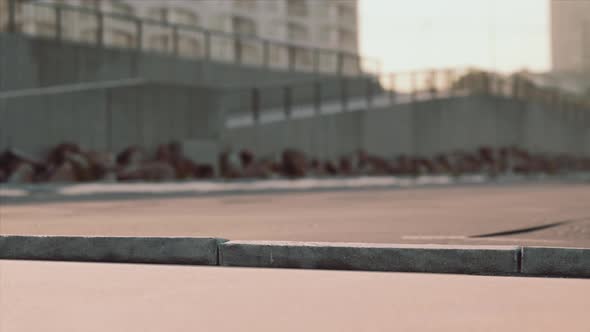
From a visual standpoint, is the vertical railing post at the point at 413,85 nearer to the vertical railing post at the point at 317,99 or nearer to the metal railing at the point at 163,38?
the metal railing at the point at 163,38

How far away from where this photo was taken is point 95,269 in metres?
5.54

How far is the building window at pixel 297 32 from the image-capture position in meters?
63.0

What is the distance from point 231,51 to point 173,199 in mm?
16302

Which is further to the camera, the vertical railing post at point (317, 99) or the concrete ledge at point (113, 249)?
A: the vertical railing post at point (317, 99)

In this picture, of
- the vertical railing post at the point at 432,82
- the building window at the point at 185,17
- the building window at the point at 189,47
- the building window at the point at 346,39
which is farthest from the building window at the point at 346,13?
the building window at the point at 189,47

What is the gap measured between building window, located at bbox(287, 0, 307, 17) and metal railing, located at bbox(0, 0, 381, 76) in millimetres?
27424

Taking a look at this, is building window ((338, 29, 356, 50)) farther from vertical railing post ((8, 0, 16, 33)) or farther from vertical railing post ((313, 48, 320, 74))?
vertical railing post ((8, 0, 16, 33))

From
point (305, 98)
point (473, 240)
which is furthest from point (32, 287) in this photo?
point (305, 98)

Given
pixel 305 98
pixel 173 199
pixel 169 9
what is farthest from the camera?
pixel 169 9

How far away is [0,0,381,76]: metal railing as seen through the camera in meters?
21.6

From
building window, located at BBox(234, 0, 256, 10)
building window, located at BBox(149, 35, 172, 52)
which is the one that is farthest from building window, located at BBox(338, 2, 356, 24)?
building window, located at BBox(149, 35, 172, 52)

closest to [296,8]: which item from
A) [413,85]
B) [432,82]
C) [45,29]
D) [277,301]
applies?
[432,82]

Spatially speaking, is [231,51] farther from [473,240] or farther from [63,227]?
[473,240]

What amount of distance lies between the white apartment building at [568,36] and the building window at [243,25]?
2507 cm
